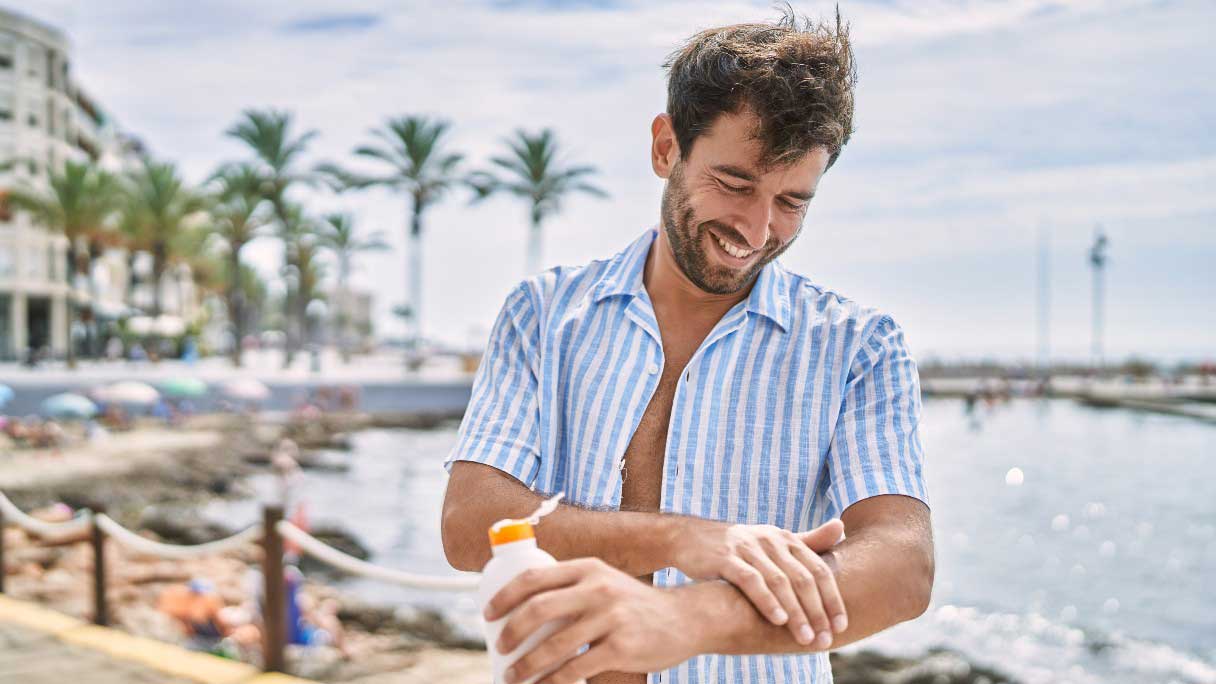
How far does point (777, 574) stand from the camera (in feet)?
3.65

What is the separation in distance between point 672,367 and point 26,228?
52.3 metres

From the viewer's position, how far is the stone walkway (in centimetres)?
489

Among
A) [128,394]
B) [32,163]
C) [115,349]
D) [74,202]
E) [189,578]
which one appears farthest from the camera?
[32,163]

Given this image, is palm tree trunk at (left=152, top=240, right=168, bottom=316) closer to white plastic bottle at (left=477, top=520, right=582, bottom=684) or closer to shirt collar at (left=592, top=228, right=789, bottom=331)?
shirt collar at (left=592, top=228, right=789, bottom=331)

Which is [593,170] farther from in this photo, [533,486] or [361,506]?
[533,486]

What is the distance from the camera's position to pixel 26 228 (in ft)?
150

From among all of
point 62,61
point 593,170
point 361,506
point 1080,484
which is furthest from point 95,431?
point 62,61

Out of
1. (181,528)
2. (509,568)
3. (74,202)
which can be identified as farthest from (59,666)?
(74,202)

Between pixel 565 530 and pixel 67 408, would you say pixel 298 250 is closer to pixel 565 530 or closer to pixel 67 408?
pixel 67 408

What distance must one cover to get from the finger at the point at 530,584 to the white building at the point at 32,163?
47925 mm

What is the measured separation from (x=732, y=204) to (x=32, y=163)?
52208 millimetres

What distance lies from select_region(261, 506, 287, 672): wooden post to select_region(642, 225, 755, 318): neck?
3.80 m

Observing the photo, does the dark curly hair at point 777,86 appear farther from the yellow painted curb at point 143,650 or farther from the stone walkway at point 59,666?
→ the stone walkway at point 59,666

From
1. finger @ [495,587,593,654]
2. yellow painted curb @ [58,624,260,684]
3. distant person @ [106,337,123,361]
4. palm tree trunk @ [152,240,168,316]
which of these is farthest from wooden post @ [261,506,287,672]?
distant person @ [106,337,123,361]
